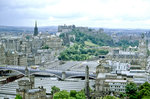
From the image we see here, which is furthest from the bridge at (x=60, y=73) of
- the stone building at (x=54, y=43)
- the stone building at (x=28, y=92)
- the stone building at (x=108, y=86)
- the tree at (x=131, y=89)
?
the stone building at (x=54, y=43)

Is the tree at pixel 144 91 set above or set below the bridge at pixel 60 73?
above

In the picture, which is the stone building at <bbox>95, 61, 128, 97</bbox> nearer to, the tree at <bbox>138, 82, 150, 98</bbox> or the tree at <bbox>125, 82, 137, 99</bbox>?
the tree at <bbox>125, 82, 137, 99</bbox>

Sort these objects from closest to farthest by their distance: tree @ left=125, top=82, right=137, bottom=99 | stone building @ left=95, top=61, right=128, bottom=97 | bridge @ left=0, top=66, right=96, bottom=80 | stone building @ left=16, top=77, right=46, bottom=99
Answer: stone building @ left=16, top=77, right=46, bottom=99 → tree @ left=125, top=82, right=137, bottom=99 → stone building @ left=95, top=61, right=128, bottom=97 → bridge @ left=0, top=66, right=96, bottom=80

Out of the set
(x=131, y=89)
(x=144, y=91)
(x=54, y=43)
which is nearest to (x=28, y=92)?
(x=131, y=89)

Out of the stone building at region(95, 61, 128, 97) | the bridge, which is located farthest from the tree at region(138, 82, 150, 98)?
the bridge

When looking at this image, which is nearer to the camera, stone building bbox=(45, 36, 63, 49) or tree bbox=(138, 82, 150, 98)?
tree bbox=(138, 82, 150, 98)

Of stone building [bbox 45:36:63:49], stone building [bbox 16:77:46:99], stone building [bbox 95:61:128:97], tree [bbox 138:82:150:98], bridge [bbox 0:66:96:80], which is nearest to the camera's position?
stone building [bbox 16:77:46:99]

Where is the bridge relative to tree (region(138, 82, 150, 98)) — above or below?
below

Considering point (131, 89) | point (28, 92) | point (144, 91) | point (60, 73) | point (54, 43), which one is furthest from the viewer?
point (54, 43)

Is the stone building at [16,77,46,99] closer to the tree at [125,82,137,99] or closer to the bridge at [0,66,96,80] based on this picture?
the tree at [125,82,137,99]

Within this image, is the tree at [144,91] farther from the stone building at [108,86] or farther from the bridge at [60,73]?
the bridge at [60,73]

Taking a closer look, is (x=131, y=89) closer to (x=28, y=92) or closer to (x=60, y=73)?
(x=28, y=92)

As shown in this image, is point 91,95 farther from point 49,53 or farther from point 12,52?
point 49,53

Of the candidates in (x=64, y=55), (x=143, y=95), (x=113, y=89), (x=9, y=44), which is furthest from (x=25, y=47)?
(x=143, y=95)
